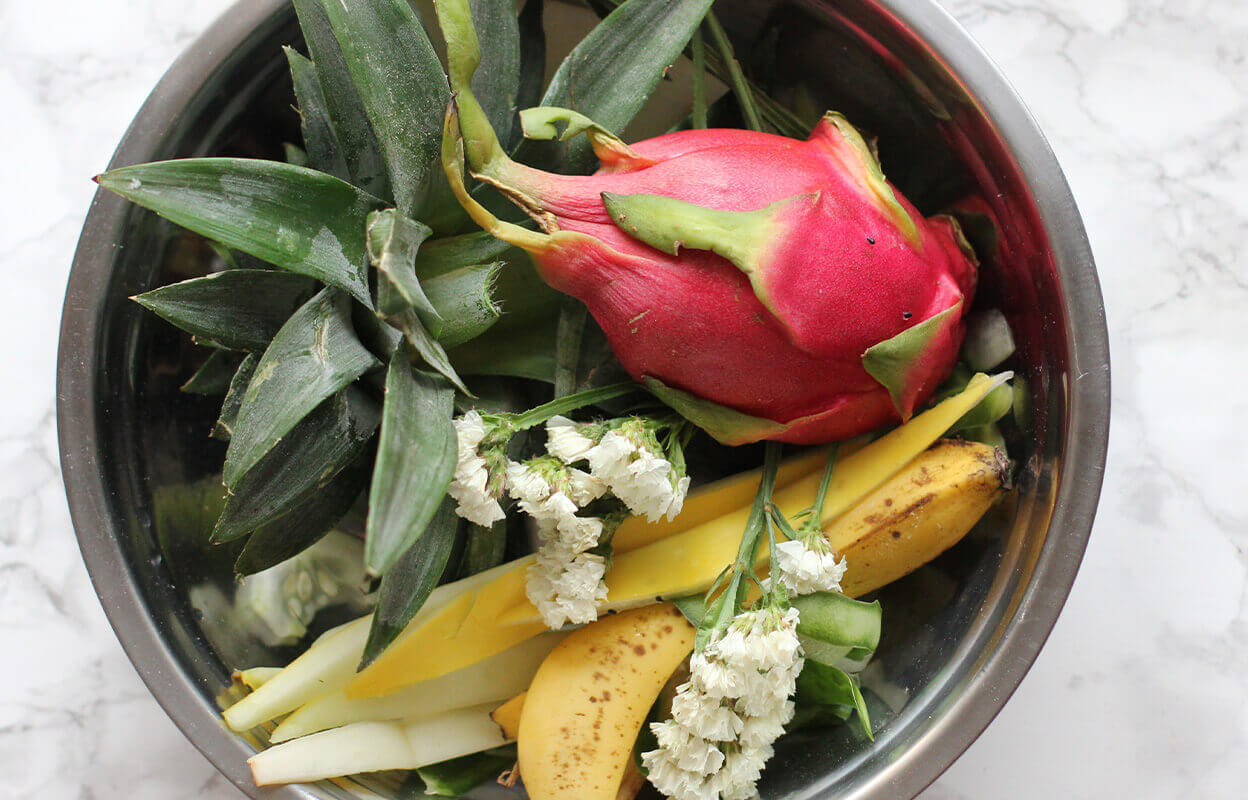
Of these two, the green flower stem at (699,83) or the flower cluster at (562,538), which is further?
the green flower stem at (699,83)

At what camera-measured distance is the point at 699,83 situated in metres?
0.78

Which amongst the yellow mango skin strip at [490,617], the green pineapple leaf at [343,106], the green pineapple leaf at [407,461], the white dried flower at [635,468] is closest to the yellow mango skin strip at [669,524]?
the yellow mango skin strip at [490,617]

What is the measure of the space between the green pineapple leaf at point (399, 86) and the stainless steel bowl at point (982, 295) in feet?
0.62

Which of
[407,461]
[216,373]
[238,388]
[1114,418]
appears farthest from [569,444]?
[1114,418]

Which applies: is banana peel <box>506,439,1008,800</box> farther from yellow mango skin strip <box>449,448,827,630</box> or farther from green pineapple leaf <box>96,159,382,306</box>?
green pineapple leaf <box>96,159,382,306</box>

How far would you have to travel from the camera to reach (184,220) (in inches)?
22.6

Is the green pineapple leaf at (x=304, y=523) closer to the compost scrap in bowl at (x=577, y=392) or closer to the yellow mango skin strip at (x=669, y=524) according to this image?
the compost scrap in bowl at (x=577, y=392)

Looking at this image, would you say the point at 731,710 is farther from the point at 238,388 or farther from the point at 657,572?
the point at 238,388

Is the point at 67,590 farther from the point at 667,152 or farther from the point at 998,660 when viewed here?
the point at 998,660

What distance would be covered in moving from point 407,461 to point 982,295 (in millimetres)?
525

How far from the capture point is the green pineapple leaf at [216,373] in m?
0.79

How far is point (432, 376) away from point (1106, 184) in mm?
738

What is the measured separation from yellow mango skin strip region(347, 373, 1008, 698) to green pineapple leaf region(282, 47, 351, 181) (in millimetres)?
349

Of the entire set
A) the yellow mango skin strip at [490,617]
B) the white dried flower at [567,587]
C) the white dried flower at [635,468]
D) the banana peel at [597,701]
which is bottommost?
the banana peel at [597,701]
